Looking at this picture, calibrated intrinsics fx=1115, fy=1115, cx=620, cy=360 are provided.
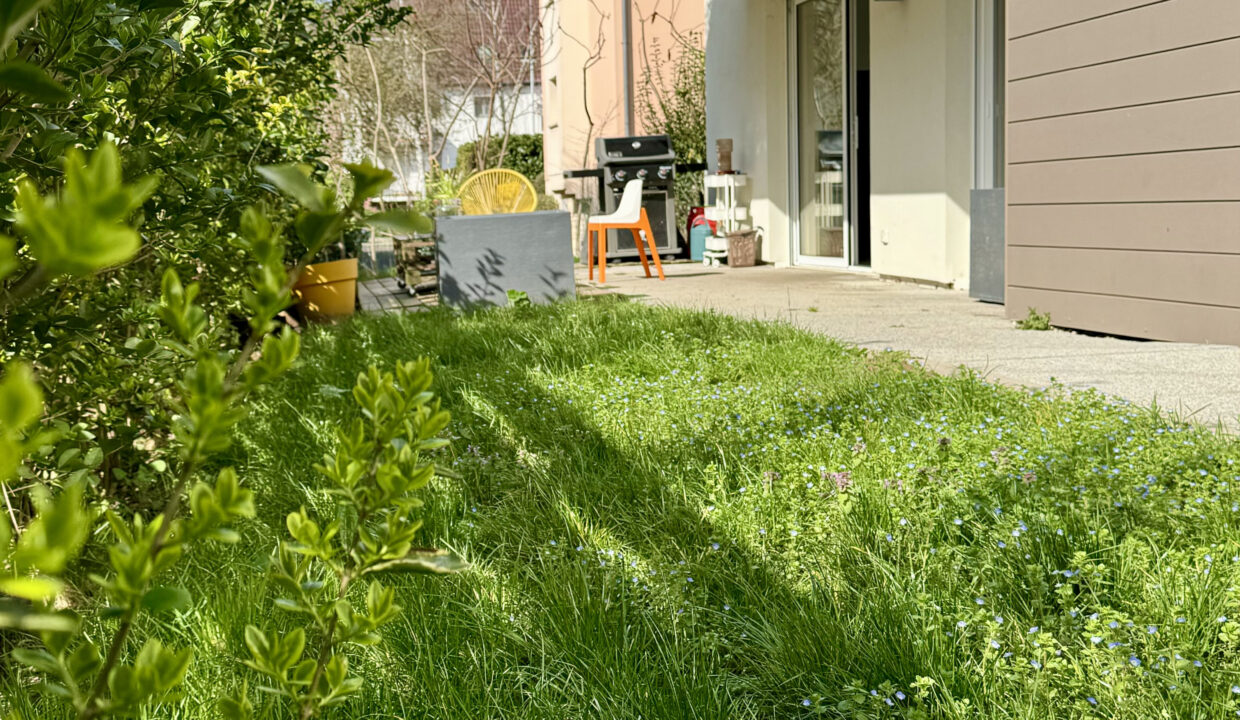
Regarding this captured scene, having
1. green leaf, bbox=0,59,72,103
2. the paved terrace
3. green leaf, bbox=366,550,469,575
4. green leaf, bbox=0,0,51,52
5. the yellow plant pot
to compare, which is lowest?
the paved terrace

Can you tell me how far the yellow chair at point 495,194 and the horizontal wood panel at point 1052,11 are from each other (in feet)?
13.3

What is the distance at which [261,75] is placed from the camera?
16.3 ft

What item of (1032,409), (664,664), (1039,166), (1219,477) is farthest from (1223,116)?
(664,664)

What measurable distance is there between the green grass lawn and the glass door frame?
626 cm

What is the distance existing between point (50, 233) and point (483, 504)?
2.40m

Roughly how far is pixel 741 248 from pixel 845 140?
1.58 metres

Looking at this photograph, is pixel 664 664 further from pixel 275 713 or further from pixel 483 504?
pixel 483 504

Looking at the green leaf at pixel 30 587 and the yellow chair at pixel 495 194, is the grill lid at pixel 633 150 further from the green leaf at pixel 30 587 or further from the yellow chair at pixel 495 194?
the green leaf at pixel 30 587

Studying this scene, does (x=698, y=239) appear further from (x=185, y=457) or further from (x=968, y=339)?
(x=185, y=457)

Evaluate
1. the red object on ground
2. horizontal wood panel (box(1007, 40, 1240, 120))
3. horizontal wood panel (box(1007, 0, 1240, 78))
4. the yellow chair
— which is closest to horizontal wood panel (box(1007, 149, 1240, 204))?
horizontal wood panel (box(1007, 40, 1240, 120))

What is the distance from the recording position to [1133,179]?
16.3 ft

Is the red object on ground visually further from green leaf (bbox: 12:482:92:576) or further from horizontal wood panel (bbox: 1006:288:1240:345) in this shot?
green leaf (bbox: 12:482:92:576)

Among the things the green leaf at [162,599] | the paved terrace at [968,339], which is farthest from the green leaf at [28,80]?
the paved terrace at [968,339]

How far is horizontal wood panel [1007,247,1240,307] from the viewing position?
4.59 metres
